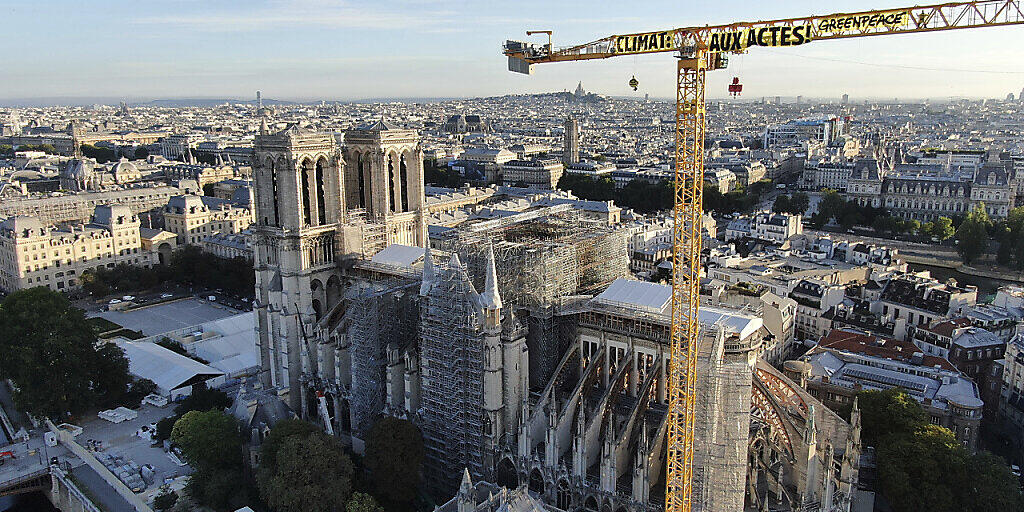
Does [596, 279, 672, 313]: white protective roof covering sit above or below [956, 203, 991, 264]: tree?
above

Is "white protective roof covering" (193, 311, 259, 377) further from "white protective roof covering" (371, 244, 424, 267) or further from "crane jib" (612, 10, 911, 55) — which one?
"crane jib" (612, 10, 911, 55)

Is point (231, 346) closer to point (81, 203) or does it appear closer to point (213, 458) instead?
point (213, 458)

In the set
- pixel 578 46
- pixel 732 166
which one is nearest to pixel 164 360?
pixel 578 46

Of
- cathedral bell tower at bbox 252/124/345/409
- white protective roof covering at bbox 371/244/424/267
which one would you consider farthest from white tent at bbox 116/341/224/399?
white protective roof covering at bbox 371/244/424/267

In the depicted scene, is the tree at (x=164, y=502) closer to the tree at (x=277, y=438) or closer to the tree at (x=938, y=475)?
the tree at (x=277, y=438)

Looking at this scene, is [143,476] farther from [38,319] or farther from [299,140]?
[299,140]

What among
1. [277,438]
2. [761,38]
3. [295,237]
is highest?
[761,38]

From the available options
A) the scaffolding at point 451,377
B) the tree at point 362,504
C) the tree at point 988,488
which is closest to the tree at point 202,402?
the scaffolding at point 451,377

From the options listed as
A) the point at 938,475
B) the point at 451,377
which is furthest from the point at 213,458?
the point at 938,475
